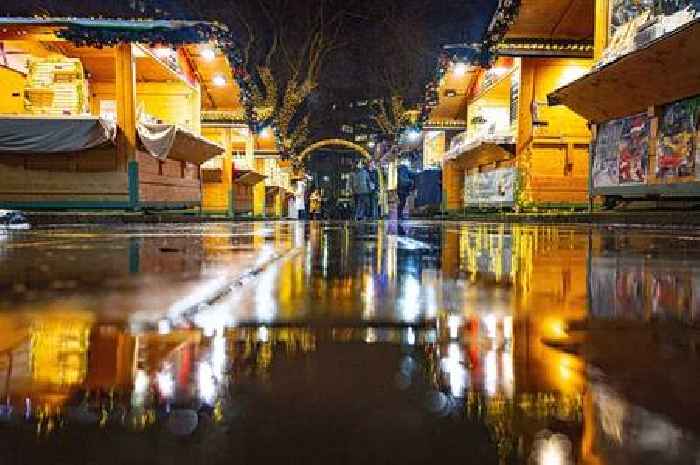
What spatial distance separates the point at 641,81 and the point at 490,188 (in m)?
9.42

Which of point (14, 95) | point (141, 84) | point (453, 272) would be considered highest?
point (141, 84)

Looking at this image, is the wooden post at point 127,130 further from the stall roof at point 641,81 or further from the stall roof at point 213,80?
the stall roof at point 641,81

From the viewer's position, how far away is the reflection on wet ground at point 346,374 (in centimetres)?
64

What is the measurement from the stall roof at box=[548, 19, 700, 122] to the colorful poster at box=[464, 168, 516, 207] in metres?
5.04

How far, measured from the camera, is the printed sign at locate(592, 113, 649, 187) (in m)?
9.41

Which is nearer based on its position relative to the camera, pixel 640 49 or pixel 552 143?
pixel 640 49

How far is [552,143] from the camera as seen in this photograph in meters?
14.5

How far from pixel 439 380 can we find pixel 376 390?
0.38 ft

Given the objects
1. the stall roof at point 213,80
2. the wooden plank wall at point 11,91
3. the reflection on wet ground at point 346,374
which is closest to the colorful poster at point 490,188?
the stall roof at point 213,80

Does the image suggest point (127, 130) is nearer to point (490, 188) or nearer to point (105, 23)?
point (105, 23)

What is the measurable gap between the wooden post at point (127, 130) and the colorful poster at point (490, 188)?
9.89m

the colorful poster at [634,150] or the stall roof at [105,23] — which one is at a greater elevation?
the stall roof at [105,23]

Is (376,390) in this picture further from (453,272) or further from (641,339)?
(453,272)

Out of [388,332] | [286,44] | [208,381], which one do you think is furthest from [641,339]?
[286,44]
